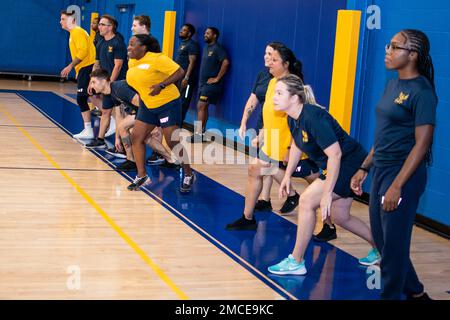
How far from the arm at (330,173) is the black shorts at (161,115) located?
11.2 feet

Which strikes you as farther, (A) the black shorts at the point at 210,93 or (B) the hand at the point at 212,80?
(A) the black shorts at the point at 210,93

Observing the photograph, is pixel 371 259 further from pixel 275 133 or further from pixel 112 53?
pixel 112 53

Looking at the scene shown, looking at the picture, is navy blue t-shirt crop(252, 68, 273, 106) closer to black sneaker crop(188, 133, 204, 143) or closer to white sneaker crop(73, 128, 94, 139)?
white sneaker crop(73, 128, 94, 139)

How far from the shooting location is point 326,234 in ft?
23.5

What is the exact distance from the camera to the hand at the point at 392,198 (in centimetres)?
465

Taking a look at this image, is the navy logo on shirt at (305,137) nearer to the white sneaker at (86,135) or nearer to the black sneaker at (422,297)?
the black sneaker at (422,297)

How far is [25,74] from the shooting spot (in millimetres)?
22922

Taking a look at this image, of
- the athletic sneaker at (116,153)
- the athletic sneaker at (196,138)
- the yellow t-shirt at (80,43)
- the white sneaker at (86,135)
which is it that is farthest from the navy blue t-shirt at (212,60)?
the athletic sneaker at (116,153)

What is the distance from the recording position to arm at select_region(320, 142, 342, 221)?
538 centimetres

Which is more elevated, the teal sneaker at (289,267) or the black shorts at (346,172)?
the black shorts at (346,172)

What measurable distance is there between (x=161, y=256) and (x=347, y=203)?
1.59 metres

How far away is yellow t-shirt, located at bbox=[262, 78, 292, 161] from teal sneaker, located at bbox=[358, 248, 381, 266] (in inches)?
49.7

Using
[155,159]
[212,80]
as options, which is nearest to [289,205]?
[155,159]

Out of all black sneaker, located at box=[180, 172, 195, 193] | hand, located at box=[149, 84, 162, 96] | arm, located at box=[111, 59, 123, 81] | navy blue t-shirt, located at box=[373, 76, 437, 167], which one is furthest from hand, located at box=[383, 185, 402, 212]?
arm, located at box=[111, 59, 123, 81]
